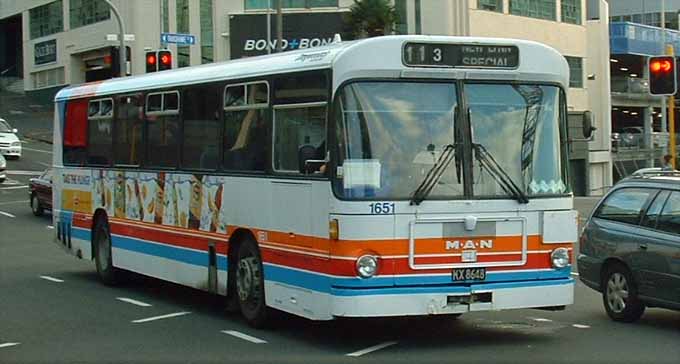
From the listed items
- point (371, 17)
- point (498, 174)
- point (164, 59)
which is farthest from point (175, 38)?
point (371, 17)

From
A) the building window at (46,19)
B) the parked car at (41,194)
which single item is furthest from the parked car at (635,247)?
the building window at (46,19)

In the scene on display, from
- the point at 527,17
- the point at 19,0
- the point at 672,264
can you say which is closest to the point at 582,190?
the point at 527,17

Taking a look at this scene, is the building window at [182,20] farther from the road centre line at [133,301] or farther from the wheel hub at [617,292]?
the wheel hub at [617,292]

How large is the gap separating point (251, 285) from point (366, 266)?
A: 2250mm

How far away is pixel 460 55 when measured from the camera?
10461 millimetres

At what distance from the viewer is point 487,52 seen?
10570 millimetres

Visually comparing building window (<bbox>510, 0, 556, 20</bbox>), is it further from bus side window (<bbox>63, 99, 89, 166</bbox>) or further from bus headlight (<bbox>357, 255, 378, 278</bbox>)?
bus headlight (<bbox>357, 255, 378, 278</bbox>)

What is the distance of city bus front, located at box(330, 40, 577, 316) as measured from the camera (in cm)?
993

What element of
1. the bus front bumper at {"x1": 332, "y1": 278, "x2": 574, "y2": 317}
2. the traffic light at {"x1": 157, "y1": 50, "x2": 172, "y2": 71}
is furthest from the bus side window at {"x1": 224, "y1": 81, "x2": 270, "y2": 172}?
the traffic light at {"x1": 157, "y1": 50, "x2": 172, "y2": 71}

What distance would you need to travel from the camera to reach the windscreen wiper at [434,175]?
33.0ft

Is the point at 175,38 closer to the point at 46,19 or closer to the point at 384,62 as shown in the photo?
the point at 384,62

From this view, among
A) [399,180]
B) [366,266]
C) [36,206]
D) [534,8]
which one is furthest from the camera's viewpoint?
[534,8]

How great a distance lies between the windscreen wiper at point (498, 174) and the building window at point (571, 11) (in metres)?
52.4

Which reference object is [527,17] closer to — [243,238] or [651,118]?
[651,118]
